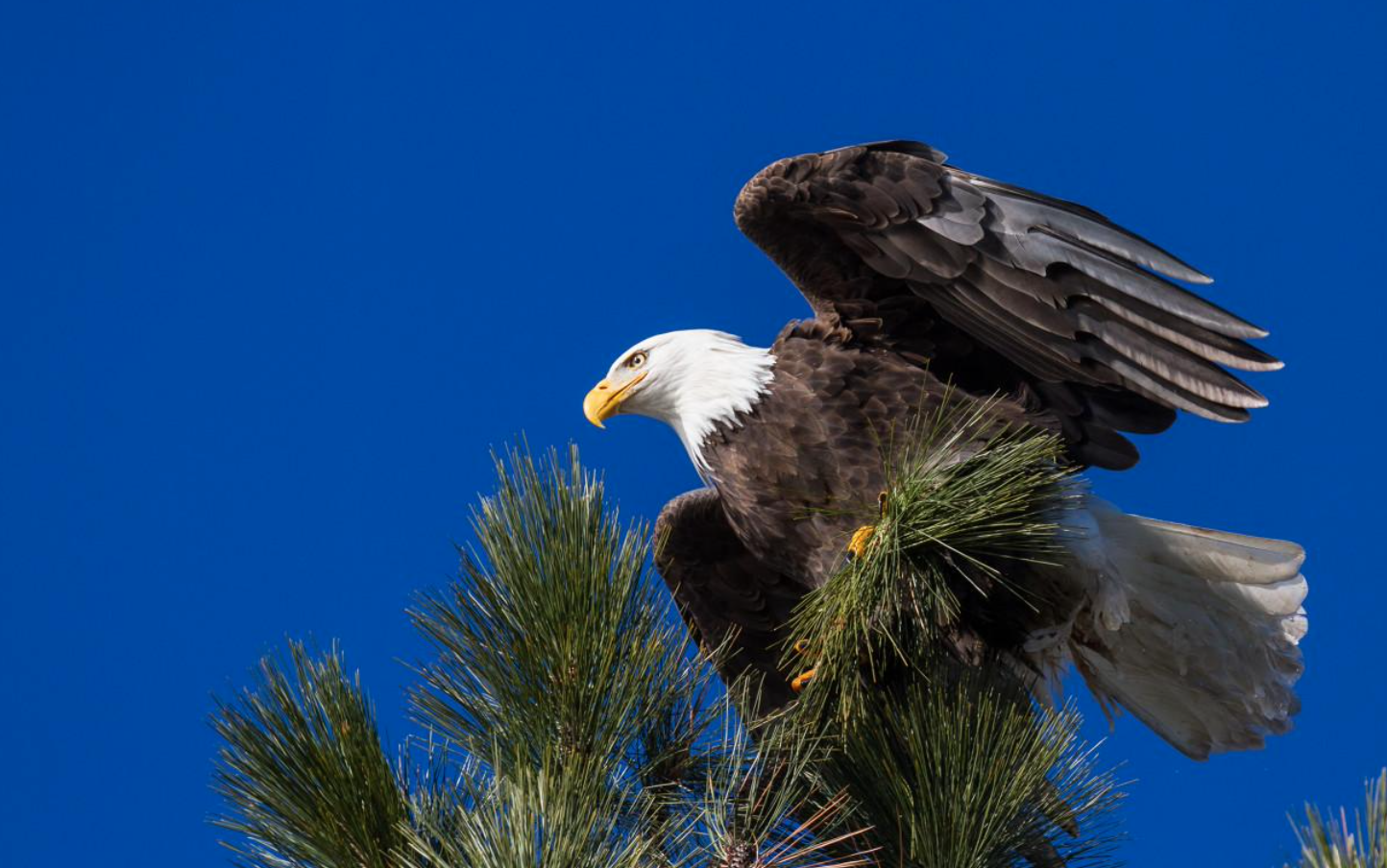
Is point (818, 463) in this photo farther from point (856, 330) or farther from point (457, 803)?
point (457, 803)

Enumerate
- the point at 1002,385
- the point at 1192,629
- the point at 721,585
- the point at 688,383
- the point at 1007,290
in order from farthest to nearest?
the point at 721,585 → the point at 688,383 → the point at 1192,629 → the point at 1002,385 → the point at 1007,290

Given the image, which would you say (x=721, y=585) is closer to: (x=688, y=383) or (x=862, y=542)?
(x=688, y=383)

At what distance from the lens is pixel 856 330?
14.5 feet

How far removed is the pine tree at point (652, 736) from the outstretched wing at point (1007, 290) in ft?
2.72

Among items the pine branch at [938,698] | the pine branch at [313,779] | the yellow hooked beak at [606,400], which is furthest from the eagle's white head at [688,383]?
the pine branch at [313,779]

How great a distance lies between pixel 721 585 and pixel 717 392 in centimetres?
76

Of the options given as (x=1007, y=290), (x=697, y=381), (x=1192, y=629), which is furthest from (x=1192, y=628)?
(x=697, y=381)

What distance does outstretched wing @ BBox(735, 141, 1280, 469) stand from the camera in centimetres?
398

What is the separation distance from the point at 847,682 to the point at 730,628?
167 centimetres

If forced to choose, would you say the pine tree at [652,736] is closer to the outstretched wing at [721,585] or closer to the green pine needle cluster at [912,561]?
the green pine needle cluster at [912,561]

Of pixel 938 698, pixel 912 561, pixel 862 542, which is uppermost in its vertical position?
pixel 862 542

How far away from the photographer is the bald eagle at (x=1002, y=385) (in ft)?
13.3

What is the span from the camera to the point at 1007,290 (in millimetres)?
4113

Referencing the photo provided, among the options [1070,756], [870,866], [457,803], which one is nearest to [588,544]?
[457,803]
